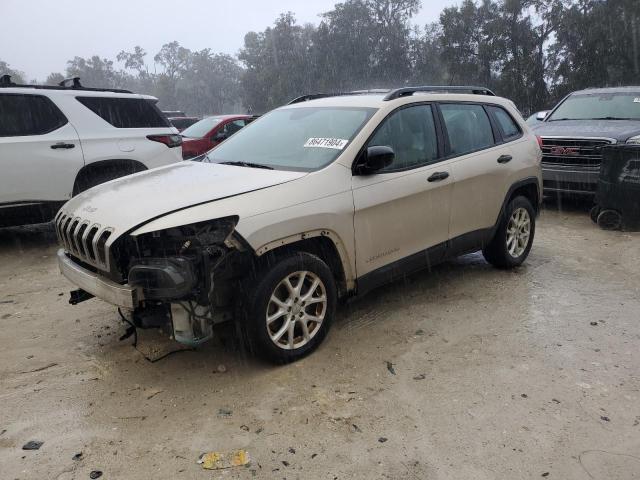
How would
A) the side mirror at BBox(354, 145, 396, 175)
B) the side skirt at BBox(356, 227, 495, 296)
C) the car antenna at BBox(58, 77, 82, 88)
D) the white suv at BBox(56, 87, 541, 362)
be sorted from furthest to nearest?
the car antenna at BBox(58, 77, 82, 88) < the side skirt at BBox(356, 227, 495, 296) < the side mirror at BBox(354, 145, 396, 175) < the white suv at BBox(56, 87, 541, 362)

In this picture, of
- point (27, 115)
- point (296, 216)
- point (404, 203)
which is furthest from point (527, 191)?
point (27, 115)

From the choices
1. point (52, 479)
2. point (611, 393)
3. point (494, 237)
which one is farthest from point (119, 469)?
point (494, 237)

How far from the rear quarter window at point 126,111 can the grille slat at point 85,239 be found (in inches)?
135

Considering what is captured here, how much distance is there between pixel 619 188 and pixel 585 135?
1.24 meters

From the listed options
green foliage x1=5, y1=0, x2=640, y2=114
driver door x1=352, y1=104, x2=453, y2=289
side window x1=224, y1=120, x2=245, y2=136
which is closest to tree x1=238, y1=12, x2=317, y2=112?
green foliage x1=5, y1=0, x2=640, y2=114

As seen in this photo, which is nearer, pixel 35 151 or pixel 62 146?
pixel 35 151

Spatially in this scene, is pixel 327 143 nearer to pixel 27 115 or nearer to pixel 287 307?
pixel 287 307

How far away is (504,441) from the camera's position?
9.23ft

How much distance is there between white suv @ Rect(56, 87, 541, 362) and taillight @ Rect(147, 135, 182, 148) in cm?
277

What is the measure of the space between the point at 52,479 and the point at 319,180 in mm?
2254

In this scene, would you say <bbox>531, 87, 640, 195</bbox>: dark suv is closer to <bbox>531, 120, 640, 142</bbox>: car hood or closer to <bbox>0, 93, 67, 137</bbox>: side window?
<bbox>531, 120, 640, 142</bbox>: car hood

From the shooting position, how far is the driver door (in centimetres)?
389

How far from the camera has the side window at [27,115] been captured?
6141 millimetres

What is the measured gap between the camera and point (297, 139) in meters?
4.20
